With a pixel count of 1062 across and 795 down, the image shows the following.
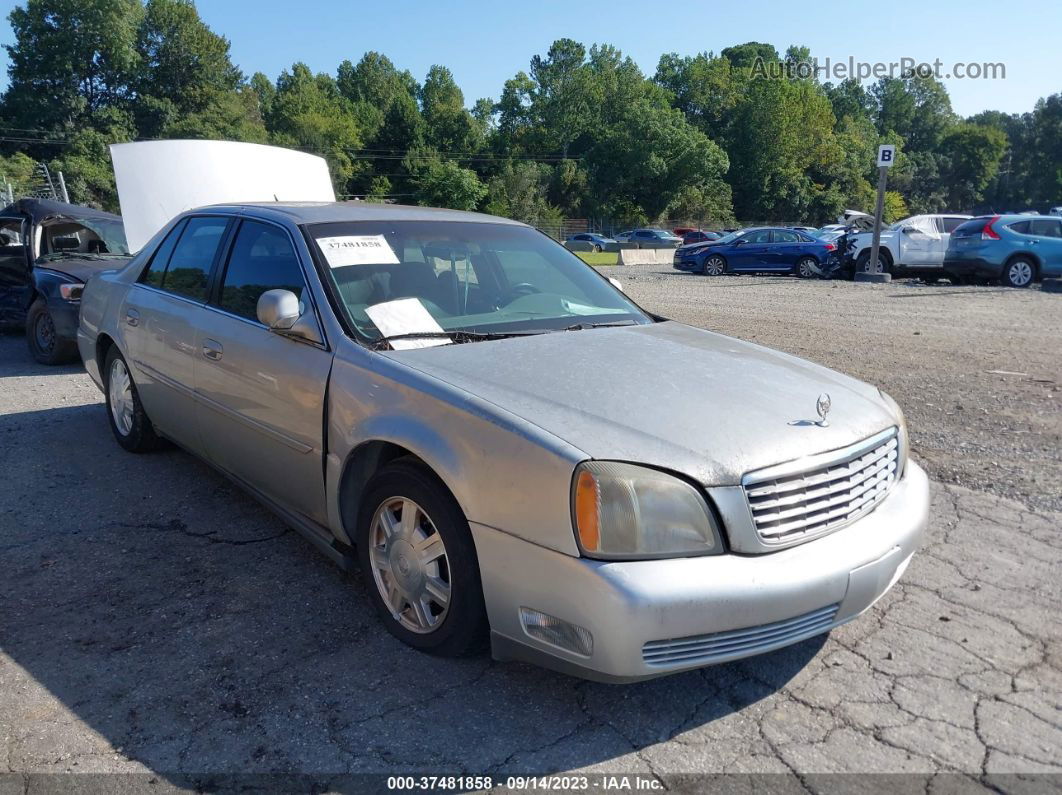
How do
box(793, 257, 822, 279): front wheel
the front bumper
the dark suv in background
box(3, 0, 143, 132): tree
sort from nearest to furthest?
the front bumper → the dark suv in background → box(793, 257, 822, 279): front wheel → box(3, 0, 143, 132): tree

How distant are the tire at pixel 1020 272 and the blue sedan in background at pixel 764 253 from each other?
14.1ft

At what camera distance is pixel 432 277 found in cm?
372

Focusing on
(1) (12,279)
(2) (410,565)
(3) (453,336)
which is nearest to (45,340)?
(1) (12,279)

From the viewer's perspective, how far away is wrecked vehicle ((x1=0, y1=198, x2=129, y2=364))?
8.09m

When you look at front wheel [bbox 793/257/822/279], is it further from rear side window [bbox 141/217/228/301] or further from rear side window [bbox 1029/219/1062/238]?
rear side window [bbox 141/217/228/301]

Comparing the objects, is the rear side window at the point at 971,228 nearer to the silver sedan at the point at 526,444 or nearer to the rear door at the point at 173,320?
the silver sedan at the point at 526,444

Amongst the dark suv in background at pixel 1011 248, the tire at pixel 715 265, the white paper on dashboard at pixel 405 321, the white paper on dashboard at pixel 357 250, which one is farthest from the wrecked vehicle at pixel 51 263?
the tire at pixel 715 265

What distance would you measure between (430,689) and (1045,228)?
19.5 meters

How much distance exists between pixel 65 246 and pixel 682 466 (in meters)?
9.05

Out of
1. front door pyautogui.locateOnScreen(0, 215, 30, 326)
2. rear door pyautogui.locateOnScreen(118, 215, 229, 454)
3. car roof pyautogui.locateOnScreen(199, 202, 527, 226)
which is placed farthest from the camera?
front door pyautogui.locateOnScreen(0, 215, 30, 326)

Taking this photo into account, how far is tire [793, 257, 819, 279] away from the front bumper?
66.9ft

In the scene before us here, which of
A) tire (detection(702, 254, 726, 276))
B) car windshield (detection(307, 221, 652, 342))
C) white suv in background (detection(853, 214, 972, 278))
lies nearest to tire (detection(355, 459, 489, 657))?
car windshield (detection(307, 221, 652, 342))

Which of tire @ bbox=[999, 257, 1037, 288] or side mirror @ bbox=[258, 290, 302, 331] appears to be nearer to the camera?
side mirror @ bbox=[258, 290, 302, 331]

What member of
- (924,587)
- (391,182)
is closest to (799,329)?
(924,587)
